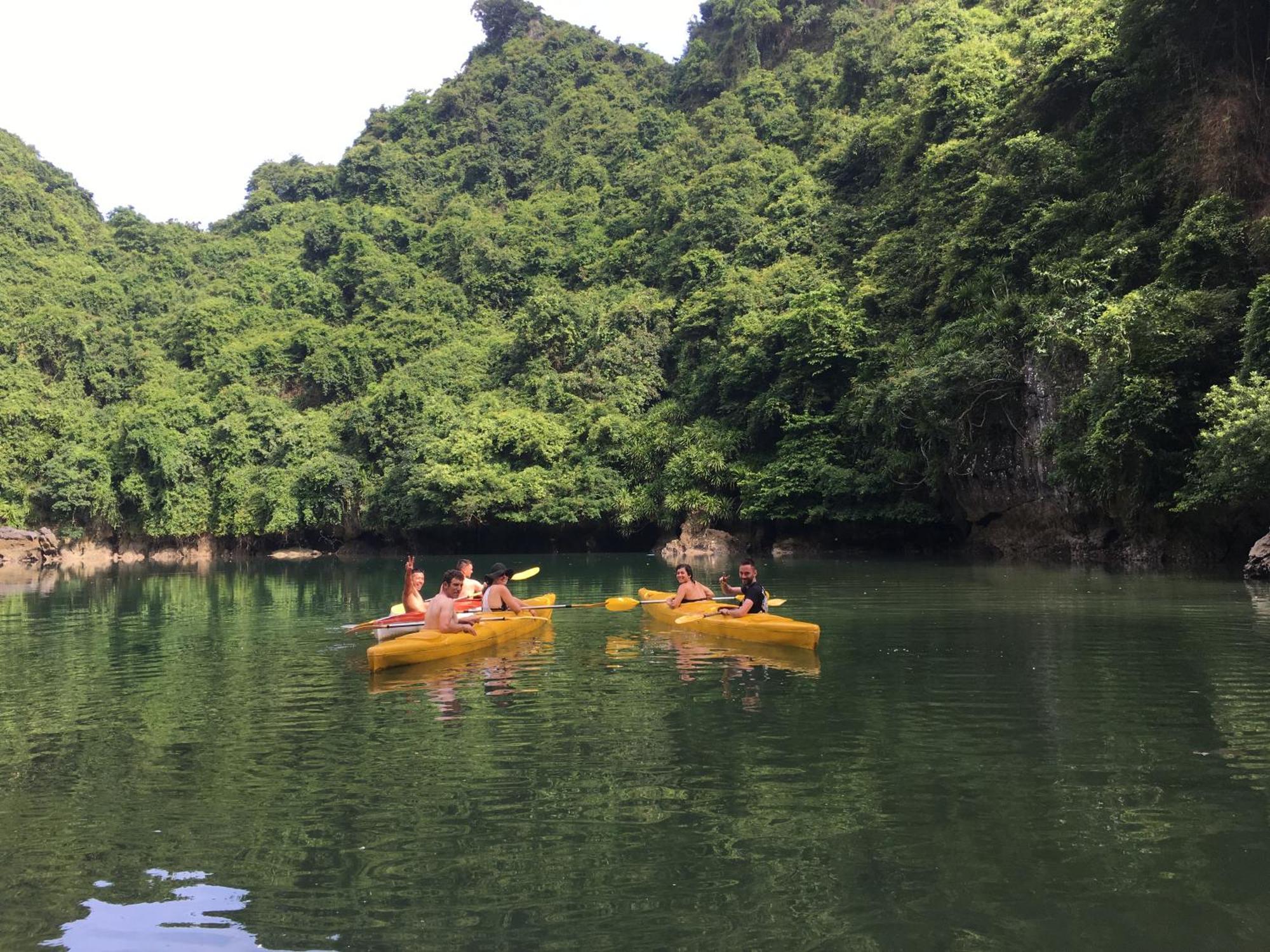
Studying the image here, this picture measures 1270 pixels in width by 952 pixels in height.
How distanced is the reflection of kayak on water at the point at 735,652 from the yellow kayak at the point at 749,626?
7 centimetres

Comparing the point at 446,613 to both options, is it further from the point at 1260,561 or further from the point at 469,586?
the point at 1260,561

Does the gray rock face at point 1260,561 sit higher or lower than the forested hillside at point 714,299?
lower

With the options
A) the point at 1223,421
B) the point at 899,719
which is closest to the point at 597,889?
the point at 899,719

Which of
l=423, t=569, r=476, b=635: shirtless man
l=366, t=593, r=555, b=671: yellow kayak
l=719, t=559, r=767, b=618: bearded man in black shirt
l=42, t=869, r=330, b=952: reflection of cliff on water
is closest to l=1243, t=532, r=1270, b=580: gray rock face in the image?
l=719, t=559, r=767, b=618: bearded man in black shirt

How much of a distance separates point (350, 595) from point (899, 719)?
1571 centimetres

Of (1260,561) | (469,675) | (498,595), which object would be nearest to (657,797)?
(469,675)

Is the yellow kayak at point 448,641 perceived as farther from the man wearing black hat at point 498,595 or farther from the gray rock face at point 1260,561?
the gray rock face at point 1260,561

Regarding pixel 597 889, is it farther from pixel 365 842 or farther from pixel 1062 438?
pixel 1062 438

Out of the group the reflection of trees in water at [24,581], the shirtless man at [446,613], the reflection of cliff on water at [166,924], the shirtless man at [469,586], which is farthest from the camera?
the reflection of trees in water at [24,581]

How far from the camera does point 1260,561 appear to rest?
1784 cm

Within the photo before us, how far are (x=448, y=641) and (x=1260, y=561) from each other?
567 inches

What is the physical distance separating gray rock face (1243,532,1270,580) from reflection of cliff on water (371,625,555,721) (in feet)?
42.1

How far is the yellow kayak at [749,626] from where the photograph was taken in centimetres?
1124

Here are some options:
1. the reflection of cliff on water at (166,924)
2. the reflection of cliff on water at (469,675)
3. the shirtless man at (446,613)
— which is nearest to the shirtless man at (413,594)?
the reflection of cliff on water at (469,675)
